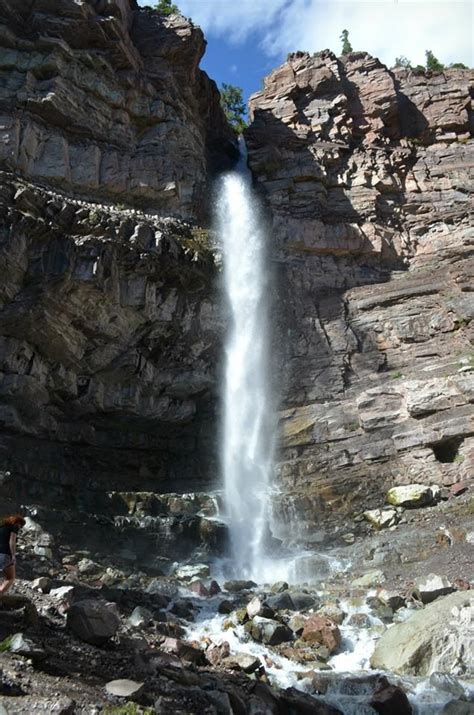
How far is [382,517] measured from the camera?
1823cm

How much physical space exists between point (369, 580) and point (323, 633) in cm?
407

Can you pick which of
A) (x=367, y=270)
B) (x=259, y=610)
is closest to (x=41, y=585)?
(x=259, y=610)

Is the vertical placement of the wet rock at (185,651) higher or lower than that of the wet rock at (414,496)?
lower

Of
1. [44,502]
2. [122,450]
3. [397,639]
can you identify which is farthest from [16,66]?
[397,639]

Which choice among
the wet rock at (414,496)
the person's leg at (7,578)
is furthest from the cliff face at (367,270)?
the person's leg at (7,578)

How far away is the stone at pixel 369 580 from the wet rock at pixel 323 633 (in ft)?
11.2

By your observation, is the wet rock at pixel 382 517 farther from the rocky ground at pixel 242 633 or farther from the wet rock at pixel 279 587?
the wet rock at pixel 279 587

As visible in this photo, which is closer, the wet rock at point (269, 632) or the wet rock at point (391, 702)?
the wet rock at point (391, 702)

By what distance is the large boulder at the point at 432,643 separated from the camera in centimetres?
959

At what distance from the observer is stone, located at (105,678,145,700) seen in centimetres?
656

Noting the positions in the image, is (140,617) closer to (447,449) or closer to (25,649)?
(25,649)

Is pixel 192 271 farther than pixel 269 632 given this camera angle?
Yes

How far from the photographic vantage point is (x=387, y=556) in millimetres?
15922

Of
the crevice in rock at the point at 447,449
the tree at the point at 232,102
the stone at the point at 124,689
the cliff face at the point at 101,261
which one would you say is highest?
the tree at the point at 232,102
